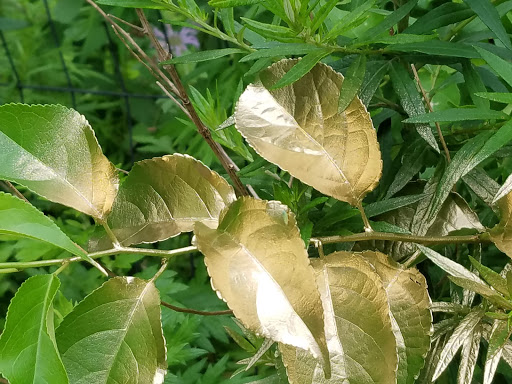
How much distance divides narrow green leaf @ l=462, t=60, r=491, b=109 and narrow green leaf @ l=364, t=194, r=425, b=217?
0.08 meters

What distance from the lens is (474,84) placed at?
386 millimetres

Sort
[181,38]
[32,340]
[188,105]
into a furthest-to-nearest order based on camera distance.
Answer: [181,38]
[188,105]
[32,340]

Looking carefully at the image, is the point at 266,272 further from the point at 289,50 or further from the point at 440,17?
the point at 440,17

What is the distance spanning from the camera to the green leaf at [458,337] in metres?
0.32

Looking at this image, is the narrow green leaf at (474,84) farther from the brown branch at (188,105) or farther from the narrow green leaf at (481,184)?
the brown branch at (188,105)

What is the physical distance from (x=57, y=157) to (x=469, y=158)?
243mm

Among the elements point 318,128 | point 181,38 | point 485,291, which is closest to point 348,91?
point 318,128

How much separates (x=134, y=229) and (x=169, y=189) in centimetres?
3

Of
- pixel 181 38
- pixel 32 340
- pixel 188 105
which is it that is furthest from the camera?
pixel 181 38

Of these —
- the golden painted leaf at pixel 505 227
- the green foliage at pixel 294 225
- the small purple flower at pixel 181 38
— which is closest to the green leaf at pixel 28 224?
the green foliage at pixel 294 225

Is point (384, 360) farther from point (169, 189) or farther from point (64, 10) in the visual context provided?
point (64, 10)

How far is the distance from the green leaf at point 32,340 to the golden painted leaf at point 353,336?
0.33 ft

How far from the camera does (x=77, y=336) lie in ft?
0.82

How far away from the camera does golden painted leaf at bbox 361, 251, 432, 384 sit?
28cm
